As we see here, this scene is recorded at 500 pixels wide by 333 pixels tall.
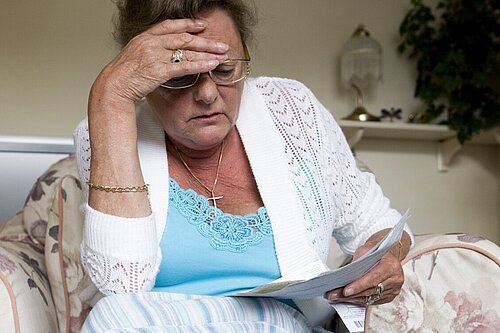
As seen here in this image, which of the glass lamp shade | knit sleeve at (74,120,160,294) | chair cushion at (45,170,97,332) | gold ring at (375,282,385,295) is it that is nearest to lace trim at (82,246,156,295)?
knit sleeve at (74,120,160,294)

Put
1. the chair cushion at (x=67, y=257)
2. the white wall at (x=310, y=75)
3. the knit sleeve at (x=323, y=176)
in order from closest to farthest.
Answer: the knit sleeve at (x=323, y=176) < the chair cushion at (x=67, y=257) < the white wall at (x=310, y=75)

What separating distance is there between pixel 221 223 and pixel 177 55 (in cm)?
27

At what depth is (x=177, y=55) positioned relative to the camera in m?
0.99

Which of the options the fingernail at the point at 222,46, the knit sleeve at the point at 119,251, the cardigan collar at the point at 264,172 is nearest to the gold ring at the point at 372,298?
the cardigan collar at the point at 264,172

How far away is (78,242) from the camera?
4.47ft

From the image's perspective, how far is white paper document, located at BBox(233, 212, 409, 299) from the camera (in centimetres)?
84

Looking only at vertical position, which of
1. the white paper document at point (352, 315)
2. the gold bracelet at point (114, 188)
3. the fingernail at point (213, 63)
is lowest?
the white paper document at point (352, 315)

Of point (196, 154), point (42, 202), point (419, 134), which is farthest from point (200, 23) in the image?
point (419, 134)

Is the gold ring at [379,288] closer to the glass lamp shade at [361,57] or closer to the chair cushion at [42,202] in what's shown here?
the chair cushion at [42,202]

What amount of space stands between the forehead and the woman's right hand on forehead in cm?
4

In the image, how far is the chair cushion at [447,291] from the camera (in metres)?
1.04

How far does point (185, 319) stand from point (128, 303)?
0.26 ft

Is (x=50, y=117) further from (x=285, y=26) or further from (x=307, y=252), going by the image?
(x=307, y=252)

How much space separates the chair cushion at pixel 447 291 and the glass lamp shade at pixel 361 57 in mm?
1450
